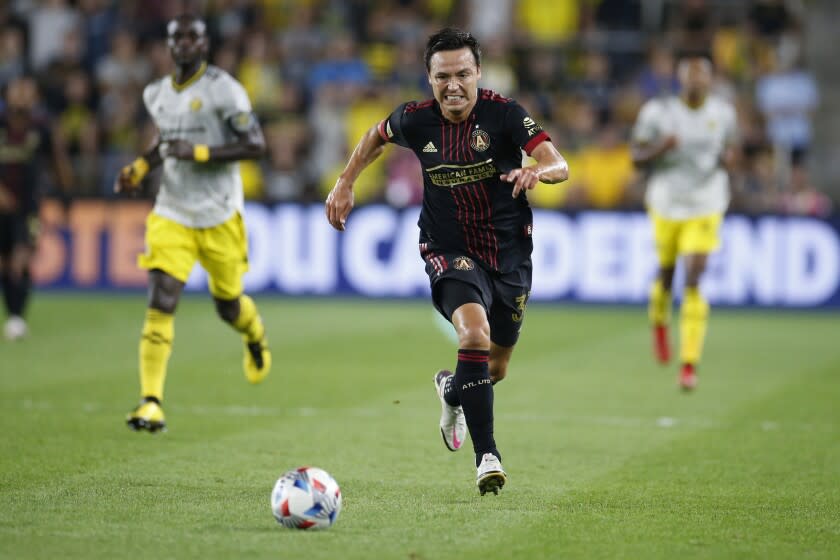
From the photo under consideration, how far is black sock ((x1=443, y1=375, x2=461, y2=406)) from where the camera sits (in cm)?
743

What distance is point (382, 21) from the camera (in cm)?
2200

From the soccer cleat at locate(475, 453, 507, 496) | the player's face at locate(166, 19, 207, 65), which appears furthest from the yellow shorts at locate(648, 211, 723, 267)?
the soccer cleat at locate(475, 453, 507, 496)

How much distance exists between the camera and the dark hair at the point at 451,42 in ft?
22.4

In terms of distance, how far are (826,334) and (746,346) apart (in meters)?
1.77

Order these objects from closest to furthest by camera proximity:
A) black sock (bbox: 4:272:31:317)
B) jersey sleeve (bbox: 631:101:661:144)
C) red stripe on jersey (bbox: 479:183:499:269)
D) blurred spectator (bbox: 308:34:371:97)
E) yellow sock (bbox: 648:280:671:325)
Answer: red stripe on jersey (bbox: 479:183:499:269), jersey sleeve (bbox: 631:101:661:144), yellow sock (bbox: 648:280:671:325), black sock (bbox: 4:272:31:317), blurred spectator (bbox: 308:34:371:97)

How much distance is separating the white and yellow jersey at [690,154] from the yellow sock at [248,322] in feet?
Result: 12.5

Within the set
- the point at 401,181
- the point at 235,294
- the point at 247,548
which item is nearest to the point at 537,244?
the point at 401,181

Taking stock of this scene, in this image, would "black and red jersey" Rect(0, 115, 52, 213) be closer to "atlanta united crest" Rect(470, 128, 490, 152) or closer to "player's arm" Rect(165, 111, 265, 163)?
"player's arm" Rect(165, 111, 265, 163)

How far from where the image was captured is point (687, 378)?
11.2 metres

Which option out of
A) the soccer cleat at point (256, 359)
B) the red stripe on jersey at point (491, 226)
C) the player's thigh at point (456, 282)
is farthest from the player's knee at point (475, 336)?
the soccer cleat at point (256, 359)

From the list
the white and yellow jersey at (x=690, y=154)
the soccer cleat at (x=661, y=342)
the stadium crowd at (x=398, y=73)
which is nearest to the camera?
the white and yellow jersey at (x=690, y=154)

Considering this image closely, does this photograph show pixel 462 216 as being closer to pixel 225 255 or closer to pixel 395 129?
pixel 395 129

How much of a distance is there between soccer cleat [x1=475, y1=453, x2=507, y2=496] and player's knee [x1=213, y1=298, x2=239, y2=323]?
11.9 ft

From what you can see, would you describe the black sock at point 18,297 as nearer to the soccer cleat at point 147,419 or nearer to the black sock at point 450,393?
the soccer cleat at point 147,419
